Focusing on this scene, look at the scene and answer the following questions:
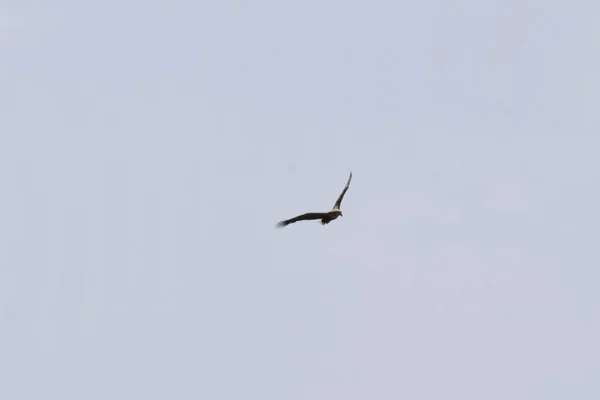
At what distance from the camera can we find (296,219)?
357 feet

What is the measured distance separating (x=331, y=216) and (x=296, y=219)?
4525 millimetres

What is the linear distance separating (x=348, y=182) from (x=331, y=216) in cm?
502

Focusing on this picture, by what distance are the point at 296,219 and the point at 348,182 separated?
8961 millimetres

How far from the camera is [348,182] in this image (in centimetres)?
11562

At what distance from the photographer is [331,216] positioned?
368 feet
